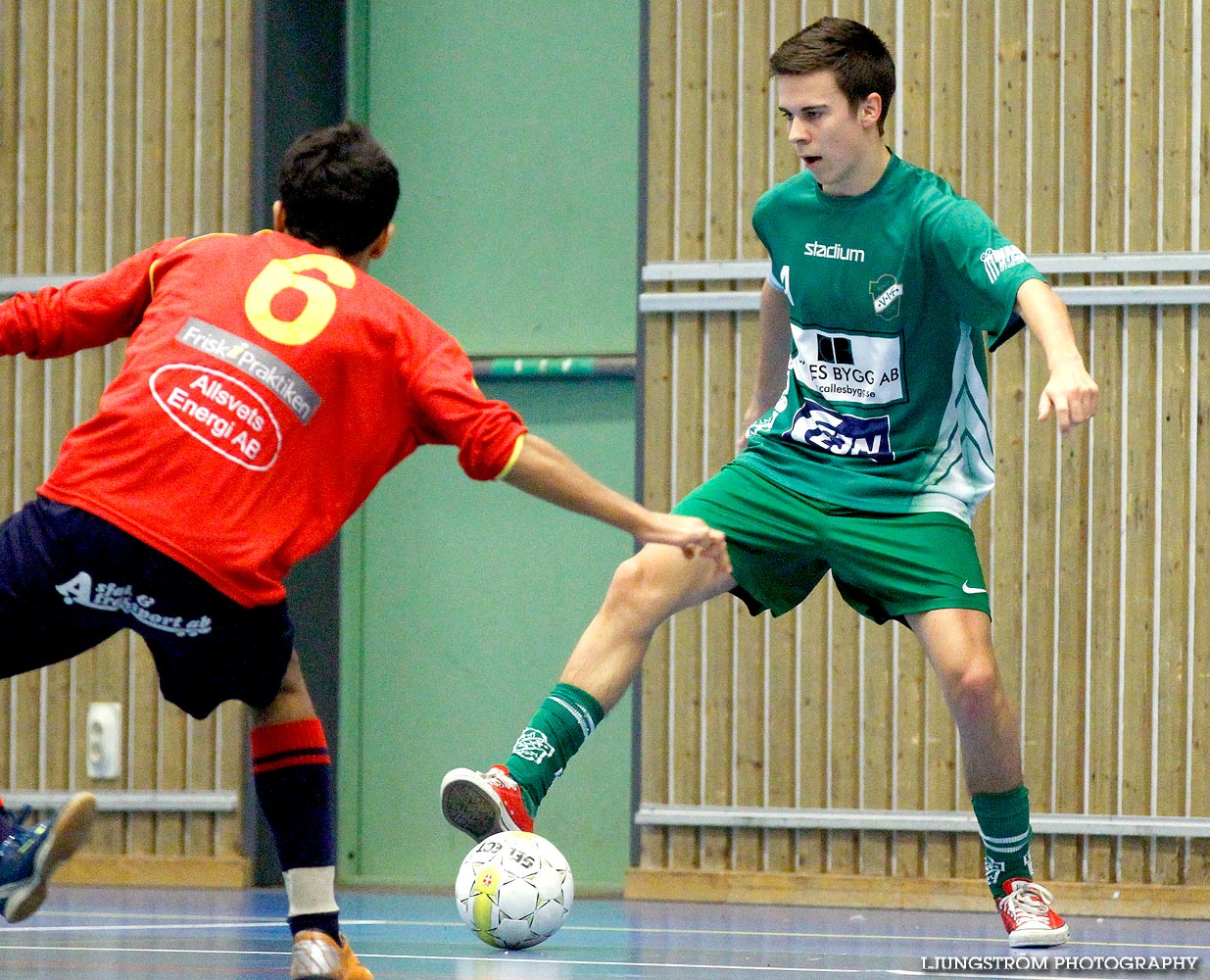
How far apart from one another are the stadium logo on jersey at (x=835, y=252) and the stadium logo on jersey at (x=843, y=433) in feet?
1.31

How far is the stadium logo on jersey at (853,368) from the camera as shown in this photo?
4570mm

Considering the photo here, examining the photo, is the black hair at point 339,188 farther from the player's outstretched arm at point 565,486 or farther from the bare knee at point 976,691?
the bare knee at point 976,691

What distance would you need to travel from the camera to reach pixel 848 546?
4473 mm

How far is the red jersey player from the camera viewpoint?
129 inches

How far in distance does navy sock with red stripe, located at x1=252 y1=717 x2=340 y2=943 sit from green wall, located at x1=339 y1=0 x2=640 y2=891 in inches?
154

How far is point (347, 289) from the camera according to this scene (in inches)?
135

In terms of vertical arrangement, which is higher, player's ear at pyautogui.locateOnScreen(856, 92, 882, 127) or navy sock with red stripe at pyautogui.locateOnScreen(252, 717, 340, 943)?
player's ear at pyautogui.locateOnScreen(856, 92, 882, 127)

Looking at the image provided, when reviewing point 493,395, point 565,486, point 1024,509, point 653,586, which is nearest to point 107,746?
point 493,395

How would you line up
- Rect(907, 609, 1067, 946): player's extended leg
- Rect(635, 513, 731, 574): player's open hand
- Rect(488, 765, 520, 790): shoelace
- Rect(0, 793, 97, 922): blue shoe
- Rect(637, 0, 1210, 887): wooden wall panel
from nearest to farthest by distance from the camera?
Rect(0, 793, 97, 922): blue shoe → Rect(635, 513, 731, 574): player's open hand → Rect(488, 765, 520, 790): shoelace → Rect(907, 609, 1067, 946): player's extended leg → Rect(637, 0, 1210, 887): wooden wall panel

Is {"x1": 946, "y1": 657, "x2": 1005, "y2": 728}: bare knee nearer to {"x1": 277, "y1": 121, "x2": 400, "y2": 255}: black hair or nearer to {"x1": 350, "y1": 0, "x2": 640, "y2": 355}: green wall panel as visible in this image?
{"x1": 277, "y1": 121, "x2": 400, "y2": 255}: black hair

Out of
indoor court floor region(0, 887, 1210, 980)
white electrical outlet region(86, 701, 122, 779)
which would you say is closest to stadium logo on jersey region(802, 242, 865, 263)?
indoor court floor region(0, 887, 1210, 980)

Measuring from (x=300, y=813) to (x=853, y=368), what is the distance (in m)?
1.93

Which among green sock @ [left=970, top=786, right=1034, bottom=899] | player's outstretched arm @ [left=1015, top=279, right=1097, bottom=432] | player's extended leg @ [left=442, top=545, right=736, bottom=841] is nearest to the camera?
player's outstretched arm @ [left=1015, top=279, right=1097, bottom=432]

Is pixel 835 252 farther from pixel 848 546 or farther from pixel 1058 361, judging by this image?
pixel 1058 361
